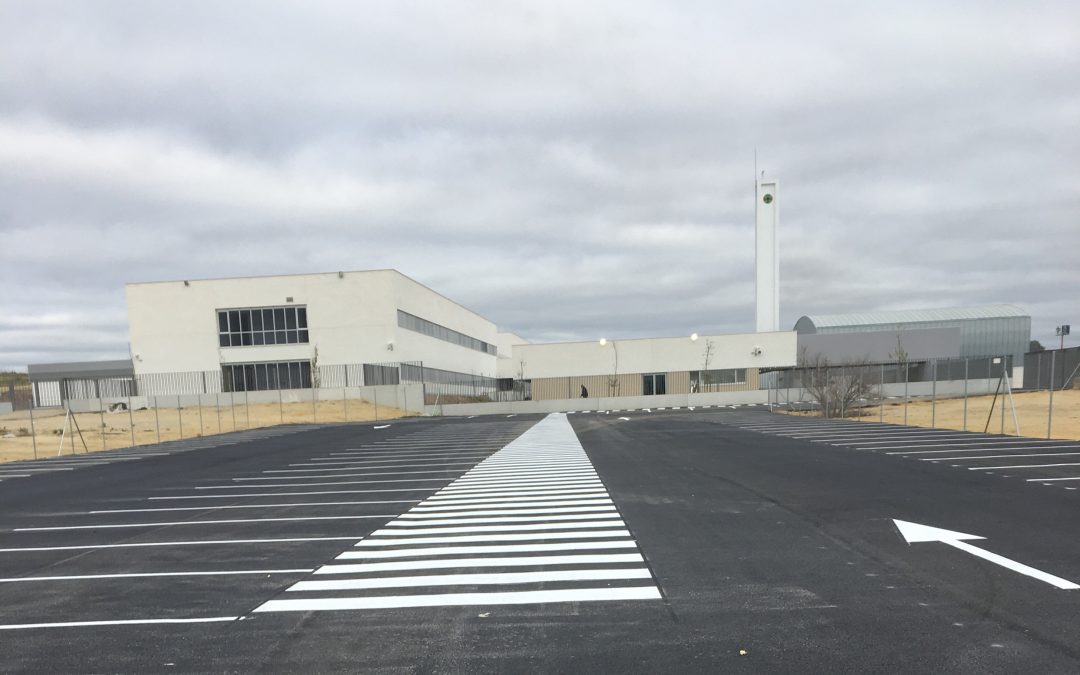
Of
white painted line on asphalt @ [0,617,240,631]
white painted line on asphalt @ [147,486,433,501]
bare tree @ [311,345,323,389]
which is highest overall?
bare tree @ [311,345,323,389]

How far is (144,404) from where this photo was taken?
160ft

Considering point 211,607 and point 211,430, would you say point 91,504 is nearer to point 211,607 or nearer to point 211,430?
point 211,607

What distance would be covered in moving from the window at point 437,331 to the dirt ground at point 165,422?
8533mm

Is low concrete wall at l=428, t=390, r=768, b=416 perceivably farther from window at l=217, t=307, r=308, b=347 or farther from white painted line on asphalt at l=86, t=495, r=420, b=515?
white painted line on asphalt at l=86, t=495, r=420, b=515

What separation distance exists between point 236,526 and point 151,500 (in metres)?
3.98

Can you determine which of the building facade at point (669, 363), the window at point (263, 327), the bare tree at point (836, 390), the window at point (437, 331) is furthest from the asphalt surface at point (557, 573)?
the building facade at point (669, 363)

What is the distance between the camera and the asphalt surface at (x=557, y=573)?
435 centimetres

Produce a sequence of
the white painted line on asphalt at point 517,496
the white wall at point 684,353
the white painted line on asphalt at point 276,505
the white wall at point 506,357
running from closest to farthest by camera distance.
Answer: the white painted line on asphalt at point 517,496, the white painted line on asphalt at point 276,505, the white wall at point 684,353, the white wall at point 506,357

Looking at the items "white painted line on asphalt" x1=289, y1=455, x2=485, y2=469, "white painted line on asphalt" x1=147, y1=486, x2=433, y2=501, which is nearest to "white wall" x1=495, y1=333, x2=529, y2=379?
"white painted line on asphalt" x1=289, y1=455, x2=485, y2=469

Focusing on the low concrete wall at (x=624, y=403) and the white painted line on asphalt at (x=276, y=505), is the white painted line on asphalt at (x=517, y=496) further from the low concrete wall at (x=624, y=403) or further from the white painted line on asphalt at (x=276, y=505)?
the low concrete wall at (x=624, y=403)

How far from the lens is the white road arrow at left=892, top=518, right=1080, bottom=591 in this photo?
5528mm

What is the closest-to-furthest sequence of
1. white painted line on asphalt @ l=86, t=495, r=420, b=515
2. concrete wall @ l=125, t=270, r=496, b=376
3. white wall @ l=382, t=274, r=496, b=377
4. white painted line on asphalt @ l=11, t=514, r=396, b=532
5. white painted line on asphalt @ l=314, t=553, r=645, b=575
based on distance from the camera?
white painted line on asphalt @ l=314, t=553, r=645, b=575, white painted line on asphalt @ l=11, t=514, r=396, b=532, white painted line on asphalt @ l=86, t=495, r=420, b=515, concrete wall @ l=125, t=270, r=496, b=376, white wall @ l=382, t=274, r=496, b=377

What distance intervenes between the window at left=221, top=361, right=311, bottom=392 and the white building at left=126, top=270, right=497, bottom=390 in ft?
0.26

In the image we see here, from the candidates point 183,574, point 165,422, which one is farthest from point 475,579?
point 165,422
